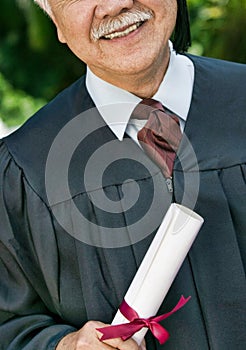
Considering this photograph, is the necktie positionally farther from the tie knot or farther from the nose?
the nose

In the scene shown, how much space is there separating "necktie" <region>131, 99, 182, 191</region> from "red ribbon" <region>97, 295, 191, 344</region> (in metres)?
0.40

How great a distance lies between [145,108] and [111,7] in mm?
313

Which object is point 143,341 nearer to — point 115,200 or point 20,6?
point 115,200

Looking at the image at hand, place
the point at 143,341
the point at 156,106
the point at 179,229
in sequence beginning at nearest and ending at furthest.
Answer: the point at 179,229 → the point at 143,341 → the point at 156,106

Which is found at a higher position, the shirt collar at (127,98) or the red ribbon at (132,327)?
the shirt collar at (127,98)

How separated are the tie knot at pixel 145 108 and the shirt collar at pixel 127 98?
0.01 metres

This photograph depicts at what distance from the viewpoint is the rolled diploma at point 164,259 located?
245cm

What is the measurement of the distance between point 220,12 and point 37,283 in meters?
2.82

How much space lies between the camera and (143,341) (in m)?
2.62

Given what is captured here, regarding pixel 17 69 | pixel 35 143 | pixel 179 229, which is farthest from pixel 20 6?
pixel 179 229

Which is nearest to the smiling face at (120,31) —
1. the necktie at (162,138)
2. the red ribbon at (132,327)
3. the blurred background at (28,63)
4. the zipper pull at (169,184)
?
the necktie at (162,138)

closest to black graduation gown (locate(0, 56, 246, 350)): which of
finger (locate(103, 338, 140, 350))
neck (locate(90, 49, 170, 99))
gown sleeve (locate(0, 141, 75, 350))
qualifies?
gown sleeve (locate(0, 141, 75, 350))

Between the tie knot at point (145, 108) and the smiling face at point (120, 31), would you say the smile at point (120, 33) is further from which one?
the tie knot at point (145, 108)

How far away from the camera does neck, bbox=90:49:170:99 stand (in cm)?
278
